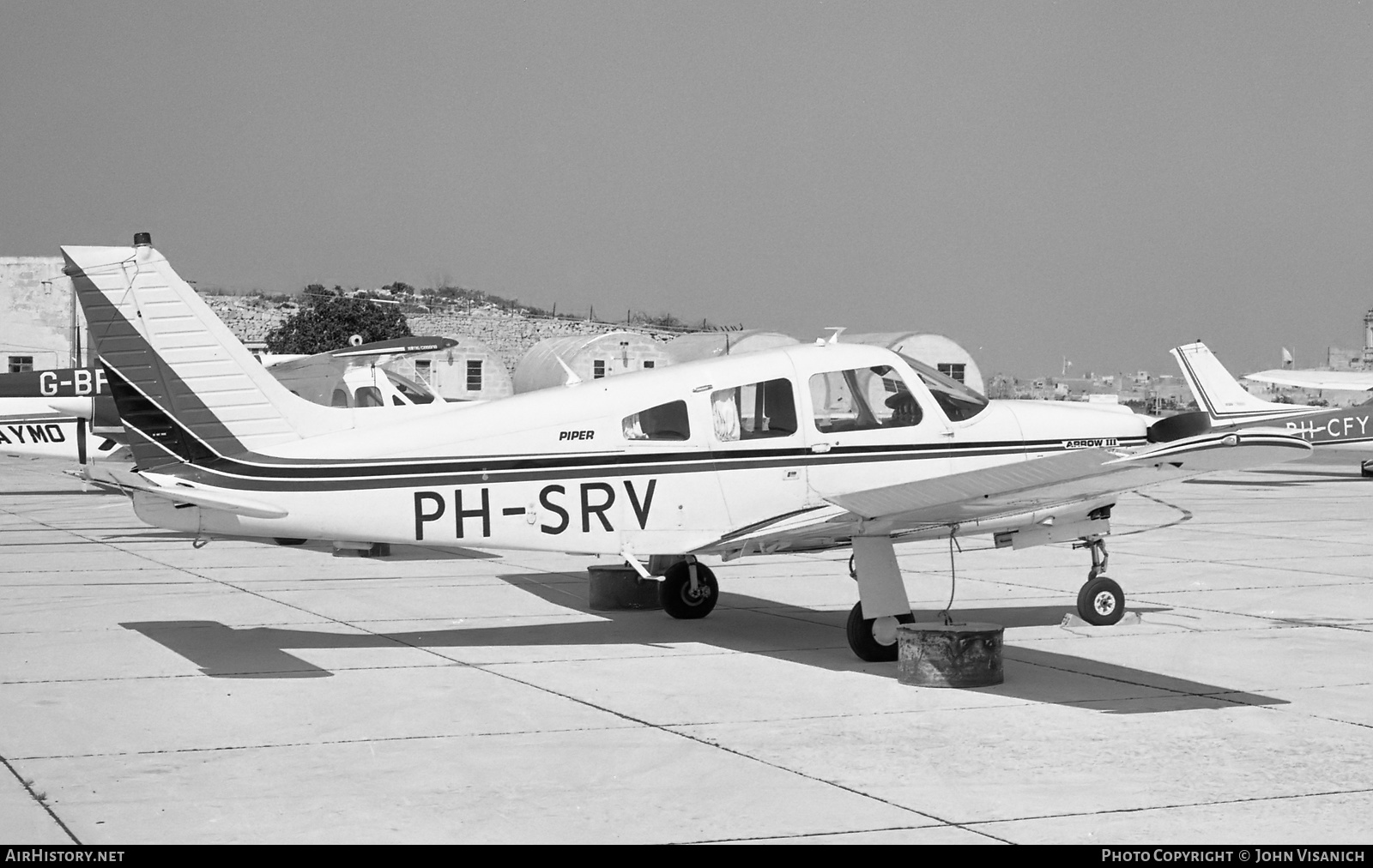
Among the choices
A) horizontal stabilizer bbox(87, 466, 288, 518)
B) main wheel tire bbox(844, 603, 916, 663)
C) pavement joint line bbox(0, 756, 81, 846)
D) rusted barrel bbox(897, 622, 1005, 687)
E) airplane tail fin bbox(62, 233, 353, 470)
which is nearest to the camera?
pavement joint line bbox(0, 756, 81, 846)

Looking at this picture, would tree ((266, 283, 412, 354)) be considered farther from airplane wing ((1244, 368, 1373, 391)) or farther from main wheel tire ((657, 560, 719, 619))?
main wheel tire ((657, 560, 719, 619))

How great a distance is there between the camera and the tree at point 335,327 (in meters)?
73.6

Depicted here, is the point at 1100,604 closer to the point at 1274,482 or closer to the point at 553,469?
the point at 553,469

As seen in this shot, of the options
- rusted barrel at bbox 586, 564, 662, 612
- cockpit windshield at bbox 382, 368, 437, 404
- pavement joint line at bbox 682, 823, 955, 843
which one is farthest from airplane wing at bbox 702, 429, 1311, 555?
cockpit windshield at bbox 382, 368, 437, 404

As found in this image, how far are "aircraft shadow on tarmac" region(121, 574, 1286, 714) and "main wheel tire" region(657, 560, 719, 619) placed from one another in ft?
0.44

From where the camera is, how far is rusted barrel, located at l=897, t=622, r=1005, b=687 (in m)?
9.48

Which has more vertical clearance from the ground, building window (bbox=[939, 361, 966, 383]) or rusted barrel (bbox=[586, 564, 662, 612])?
building window (bbox=[939, 361, 966, 383])

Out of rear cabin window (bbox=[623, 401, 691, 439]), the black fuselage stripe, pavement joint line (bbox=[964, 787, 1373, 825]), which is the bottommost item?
pavement joint line (bbox=[964, 787, 1373, 825])

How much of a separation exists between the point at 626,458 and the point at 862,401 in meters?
1.96

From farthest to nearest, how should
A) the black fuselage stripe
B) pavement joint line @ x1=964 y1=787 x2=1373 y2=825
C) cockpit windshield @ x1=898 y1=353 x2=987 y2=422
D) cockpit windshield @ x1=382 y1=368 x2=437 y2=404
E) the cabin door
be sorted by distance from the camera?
1. cockpit windshield @ x1=382 y1=368 x2=437 y2=404
2. cockpit windshield @ x1=898 y1=353 x2=987 y2=422
3. the cabin door
4. the black fuselage stripe
5. pavement joint line @ x1=964 y1=787 x2=1373 y2=825

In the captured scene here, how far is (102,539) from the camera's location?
19.9 meters

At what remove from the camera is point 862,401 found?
11.2 meters
